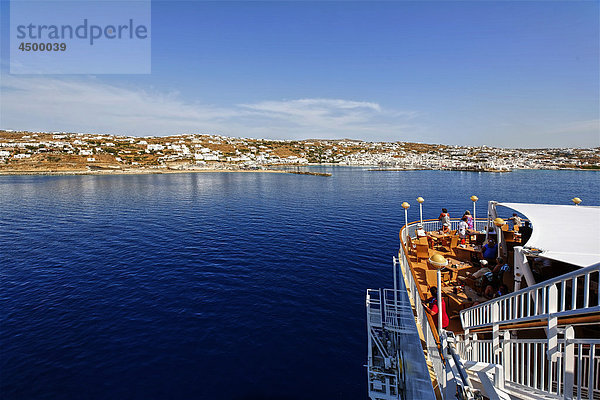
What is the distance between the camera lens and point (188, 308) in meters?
14.5

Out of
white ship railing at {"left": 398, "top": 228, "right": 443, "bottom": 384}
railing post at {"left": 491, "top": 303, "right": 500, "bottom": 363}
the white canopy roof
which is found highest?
the white canopy roof

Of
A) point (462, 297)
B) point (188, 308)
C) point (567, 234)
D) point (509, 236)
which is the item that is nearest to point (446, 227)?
point (509, 236)

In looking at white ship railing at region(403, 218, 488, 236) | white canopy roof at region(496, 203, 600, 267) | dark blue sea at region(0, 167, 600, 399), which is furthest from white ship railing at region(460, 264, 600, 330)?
white ship railing at region(403, 218, 488, 236)

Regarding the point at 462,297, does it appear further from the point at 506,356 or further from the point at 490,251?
the point at 506,356

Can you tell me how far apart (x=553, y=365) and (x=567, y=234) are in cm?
303

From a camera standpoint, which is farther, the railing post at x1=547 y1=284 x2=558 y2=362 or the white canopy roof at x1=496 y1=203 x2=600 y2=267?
the white canopy roof at x1=496 y1=203 x2=600 y2=267

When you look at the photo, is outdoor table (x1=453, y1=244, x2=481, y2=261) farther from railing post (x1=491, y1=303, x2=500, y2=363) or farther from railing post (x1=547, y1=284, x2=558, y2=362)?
railing post (x1=547, y1=284, x2=558, y2=362)

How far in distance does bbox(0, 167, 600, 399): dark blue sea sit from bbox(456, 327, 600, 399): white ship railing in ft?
19.7

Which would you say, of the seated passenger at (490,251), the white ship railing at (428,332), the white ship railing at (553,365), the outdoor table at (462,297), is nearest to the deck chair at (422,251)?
the seated passenger at (490,251)

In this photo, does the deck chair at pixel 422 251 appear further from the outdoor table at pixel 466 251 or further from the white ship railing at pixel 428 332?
the white ship railing at pixel 428 332

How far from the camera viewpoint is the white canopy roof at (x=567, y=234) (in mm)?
5059

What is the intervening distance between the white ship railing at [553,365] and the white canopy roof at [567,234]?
1396mm

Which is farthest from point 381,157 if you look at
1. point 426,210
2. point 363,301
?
point 363,301

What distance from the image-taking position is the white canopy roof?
506cm
